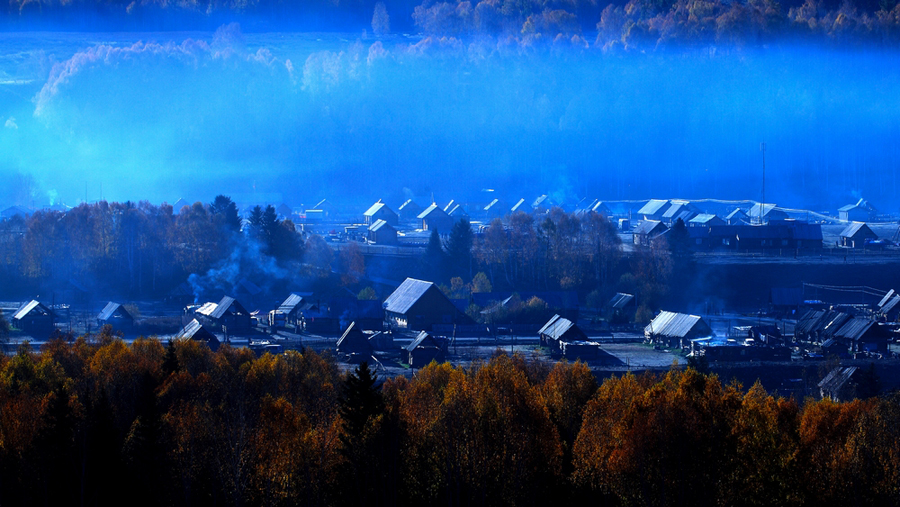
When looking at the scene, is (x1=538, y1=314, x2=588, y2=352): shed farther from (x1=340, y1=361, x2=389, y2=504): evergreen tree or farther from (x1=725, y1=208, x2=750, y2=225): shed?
(x1=725, y1=208, x2=750, y2=225): shed

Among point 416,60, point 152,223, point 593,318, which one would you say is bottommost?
point 593,318

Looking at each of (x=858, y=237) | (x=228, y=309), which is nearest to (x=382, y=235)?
(x=228, y=309)

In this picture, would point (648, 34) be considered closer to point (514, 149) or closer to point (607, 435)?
point (514, 149)

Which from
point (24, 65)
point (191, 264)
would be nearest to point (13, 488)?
point (191, 264)

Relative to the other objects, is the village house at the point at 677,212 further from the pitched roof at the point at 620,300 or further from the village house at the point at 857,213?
the pitched roof at the point at 620,300

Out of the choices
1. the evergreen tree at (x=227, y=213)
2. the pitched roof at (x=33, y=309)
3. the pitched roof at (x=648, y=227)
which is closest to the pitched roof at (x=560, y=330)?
the pitched roof at (x=33, y=309)

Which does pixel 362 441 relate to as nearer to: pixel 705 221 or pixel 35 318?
pixel 35 318
